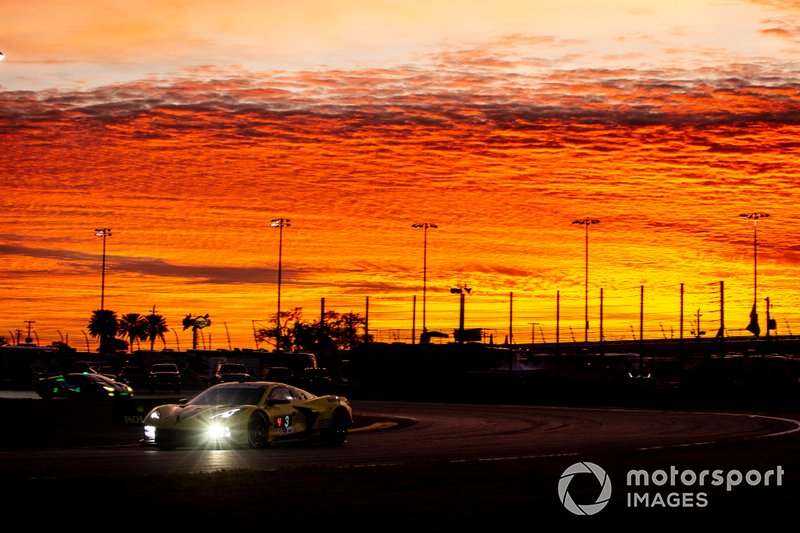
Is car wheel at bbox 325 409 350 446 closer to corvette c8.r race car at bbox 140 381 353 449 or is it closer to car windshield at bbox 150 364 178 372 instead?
corvette c8.r race car at bbox 140 381 353 449

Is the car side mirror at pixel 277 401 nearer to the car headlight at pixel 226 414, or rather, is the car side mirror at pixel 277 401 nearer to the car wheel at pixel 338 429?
the car headlight at pixel 226 414

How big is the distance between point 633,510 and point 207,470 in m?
6.68

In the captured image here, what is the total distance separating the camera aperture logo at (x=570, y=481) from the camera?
39.0ft

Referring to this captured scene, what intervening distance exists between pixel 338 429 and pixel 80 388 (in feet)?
94.3

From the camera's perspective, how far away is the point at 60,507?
1166 cm

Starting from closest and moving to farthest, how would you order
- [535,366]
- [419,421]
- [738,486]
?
[738,486]
[419,421]
[535,366]

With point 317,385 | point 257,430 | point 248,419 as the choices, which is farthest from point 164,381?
point 248,419

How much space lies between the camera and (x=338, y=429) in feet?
76.2

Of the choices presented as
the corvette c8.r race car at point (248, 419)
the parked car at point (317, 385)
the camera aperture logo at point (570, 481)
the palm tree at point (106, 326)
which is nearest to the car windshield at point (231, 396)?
the corvette c8.r race car at point (248, 419)

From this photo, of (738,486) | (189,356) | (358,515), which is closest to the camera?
(358,515)

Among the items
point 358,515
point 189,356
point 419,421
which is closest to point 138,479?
point 358,515

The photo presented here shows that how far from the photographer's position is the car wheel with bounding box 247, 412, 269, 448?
2139 centimetres

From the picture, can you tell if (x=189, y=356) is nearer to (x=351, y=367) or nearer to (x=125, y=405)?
(x=351, y=367)

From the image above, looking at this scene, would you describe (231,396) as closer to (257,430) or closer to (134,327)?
(257,430)
